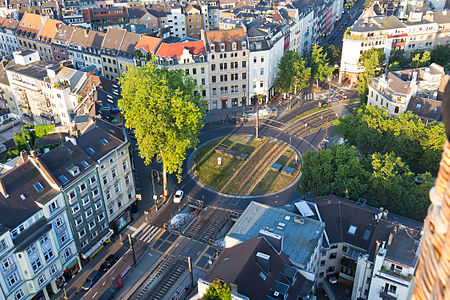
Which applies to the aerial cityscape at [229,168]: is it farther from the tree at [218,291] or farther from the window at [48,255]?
the window at [48,255]

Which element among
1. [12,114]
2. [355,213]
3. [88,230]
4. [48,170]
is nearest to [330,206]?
[355,213]

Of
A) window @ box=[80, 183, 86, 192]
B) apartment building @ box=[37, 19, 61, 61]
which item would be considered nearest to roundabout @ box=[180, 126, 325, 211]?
window @ box=[80, 183, 86, 192]

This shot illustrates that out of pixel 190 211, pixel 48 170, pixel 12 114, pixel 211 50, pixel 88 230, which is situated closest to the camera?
pixel 48 170

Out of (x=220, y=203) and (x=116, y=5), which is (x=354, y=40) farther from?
(x=116, y=5)

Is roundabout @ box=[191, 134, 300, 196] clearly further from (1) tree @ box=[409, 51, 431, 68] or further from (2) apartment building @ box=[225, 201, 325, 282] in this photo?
(1) tree @ box=[409, 51, 431, 68]

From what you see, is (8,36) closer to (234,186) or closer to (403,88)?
(234,186)

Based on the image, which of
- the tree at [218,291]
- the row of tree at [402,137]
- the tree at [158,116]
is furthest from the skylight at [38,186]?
the row of tree at [402,137]

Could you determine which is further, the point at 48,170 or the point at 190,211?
the point at 190,211
